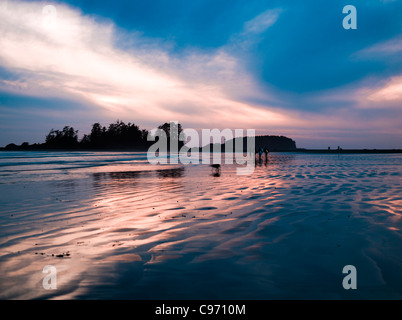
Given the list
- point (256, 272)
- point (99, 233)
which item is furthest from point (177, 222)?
point (256, 272)

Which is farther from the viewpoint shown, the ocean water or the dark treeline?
the dark treeline

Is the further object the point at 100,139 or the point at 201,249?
the point at 100,139

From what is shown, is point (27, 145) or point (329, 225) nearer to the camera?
point (329, 225)

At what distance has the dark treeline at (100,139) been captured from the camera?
536 feet

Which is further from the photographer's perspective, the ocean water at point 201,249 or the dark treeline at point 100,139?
the dark treeline at point 100,139

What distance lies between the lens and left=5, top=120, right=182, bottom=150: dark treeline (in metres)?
164

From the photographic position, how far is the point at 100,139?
171 metres

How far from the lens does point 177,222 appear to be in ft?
23.6
